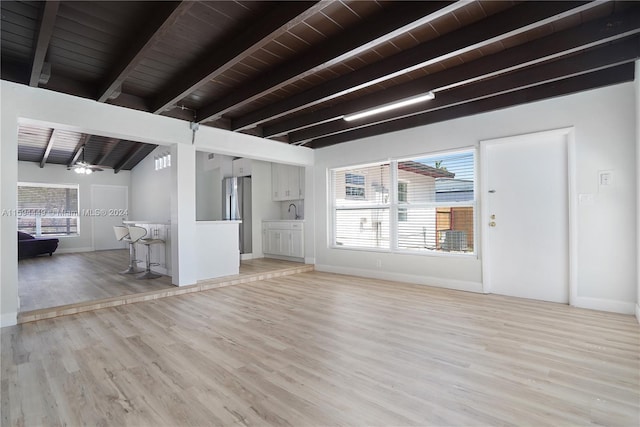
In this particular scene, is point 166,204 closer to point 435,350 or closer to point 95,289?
point 95,289

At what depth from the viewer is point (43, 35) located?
234 cm

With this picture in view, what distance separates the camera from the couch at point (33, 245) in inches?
313

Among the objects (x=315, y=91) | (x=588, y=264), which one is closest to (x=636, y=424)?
(x=588, y=264)

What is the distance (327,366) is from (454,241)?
3.12 m

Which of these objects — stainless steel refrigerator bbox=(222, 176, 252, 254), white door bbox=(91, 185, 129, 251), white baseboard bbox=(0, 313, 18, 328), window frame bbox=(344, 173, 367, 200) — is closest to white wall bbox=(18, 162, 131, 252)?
white door bbox=(91, 185, 129, 251)

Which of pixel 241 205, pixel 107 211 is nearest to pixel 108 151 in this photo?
pixel 107 211

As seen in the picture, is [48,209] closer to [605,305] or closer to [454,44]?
[454,44]

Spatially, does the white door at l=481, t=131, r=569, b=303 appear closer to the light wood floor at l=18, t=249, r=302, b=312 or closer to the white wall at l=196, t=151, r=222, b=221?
the light wood floor at l=18, t=249, r=302, b=312

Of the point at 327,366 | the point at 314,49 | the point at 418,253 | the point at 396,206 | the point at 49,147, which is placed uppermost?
the point at 49,147

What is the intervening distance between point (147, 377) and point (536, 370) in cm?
269

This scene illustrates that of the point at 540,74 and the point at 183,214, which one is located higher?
the point at 540,74

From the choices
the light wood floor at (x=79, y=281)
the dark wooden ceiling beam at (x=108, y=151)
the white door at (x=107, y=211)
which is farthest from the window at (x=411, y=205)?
the white door at (x=107, y=211)

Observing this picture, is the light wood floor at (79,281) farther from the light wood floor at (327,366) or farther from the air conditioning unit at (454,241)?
the air conditioning unit at (454,241)

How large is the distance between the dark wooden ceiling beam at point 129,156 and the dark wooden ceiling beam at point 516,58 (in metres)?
6.51
